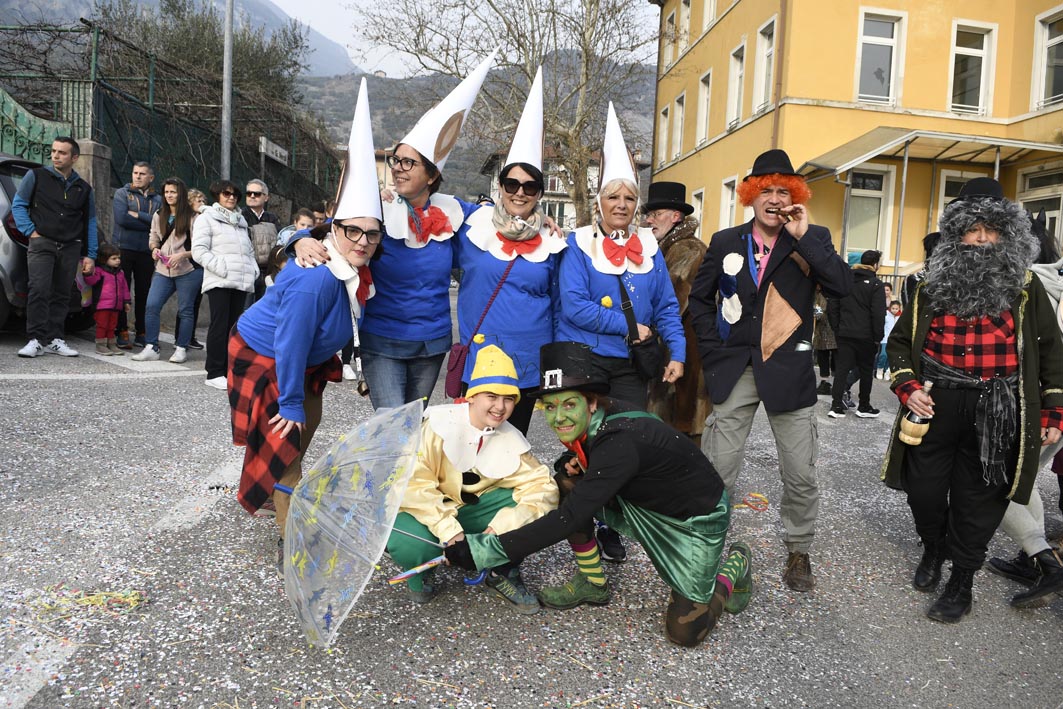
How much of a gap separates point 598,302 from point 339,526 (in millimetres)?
1742

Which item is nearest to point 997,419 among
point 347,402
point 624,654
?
point 624,654

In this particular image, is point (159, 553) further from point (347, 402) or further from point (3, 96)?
point (3, 96)

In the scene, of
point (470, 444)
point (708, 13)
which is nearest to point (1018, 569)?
point (470, 444)

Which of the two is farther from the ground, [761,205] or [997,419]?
[761,205]

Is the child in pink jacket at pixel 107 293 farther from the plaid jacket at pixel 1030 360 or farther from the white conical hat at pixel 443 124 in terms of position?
the plaid jacket at pixel 1030 360

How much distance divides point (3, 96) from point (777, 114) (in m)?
15.4

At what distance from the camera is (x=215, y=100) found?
51.7ft

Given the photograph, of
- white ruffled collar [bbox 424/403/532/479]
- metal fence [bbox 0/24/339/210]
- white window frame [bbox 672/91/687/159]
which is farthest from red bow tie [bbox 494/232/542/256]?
white window frame [bbox 672/91/687/159]

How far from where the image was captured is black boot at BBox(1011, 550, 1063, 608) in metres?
3.22

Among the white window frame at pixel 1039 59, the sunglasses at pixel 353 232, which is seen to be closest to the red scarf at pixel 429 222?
the sunglasses at pixel 353 232

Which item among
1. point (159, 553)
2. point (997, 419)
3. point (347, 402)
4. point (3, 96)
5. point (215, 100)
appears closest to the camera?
point (997, 419)

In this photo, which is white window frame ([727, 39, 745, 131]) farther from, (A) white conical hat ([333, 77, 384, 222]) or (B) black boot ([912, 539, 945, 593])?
(A) white conical hat ([333, 77, 384, 222])

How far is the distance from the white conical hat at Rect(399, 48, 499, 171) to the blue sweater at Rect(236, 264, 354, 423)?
0.83 m

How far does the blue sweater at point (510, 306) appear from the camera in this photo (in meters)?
3.43
